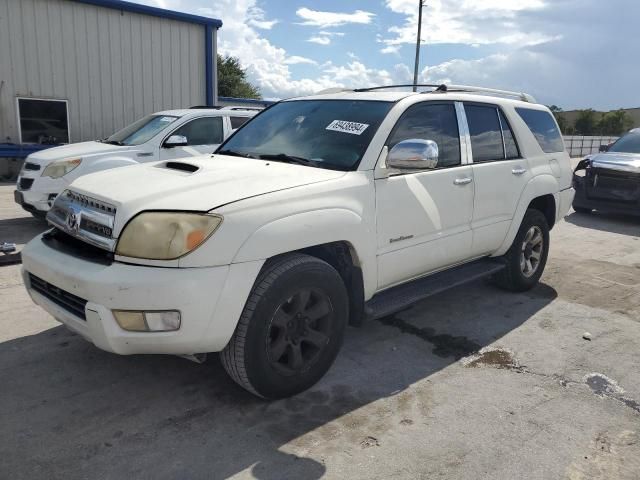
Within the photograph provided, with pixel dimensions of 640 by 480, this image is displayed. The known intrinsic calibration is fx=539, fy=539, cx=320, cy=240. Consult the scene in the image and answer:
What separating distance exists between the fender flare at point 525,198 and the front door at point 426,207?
62 centimetres

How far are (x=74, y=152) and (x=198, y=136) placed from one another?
5.78ft

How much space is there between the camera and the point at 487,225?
14.5 feet

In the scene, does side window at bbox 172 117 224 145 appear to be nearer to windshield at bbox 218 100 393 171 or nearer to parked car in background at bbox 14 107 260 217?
parked car in background at bbox 14 107 260 217

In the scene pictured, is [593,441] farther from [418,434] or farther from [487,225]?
[487,225]

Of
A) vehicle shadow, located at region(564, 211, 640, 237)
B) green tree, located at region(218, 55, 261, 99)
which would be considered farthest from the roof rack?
green tree, located at region(218, 55, 261, 99)

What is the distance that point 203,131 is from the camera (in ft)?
27.1

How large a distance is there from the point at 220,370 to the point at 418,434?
134 cm

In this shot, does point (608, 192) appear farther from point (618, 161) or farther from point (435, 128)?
point (435, 128)

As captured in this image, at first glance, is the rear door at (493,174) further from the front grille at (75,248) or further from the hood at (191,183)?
the front grille at (75,248)

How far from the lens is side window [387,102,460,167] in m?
3.74

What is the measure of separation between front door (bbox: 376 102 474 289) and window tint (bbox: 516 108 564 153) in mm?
1318

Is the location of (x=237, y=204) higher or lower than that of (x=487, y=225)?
higher

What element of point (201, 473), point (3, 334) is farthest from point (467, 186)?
point (3, 334)

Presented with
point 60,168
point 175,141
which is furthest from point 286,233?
point 60,168
